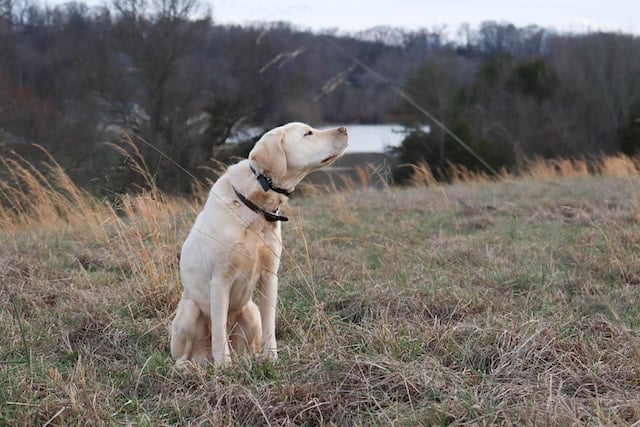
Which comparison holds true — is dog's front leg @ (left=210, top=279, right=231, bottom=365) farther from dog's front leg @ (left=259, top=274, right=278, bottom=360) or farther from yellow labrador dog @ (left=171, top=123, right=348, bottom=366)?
dog's front leg @ (left=259, top=274, right=278, bottom=360)

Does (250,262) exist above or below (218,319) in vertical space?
above

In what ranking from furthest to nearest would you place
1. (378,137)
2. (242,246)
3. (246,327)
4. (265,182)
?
(378,137), (246,327), (265,182), (242,246)

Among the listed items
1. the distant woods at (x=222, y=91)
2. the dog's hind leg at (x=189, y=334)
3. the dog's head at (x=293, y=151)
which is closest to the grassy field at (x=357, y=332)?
the dog's hind leg at (x=189, y=334)

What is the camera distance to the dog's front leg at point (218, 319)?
10.4 ft

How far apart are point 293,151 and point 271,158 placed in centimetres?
13

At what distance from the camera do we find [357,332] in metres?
3.20

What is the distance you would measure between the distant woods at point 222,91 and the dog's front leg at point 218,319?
929 cm

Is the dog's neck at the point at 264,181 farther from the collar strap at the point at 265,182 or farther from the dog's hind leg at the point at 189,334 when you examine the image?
the dog's hind leg at the point at 189,334

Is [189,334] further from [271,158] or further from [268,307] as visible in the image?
[271,158]

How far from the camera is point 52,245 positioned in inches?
230

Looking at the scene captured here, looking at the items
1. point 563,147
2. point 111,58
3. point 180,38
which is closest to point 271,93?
point 180,38

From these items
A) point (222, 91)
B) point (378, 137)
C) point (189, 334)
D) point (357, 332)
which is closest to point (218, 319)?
point (189, 334)

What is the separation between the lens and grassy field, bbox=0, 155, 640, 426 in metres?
2.45

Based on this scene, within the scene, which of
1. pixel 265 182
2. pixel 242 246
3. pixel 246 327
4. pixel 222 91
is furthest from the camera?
pixel 222 91
